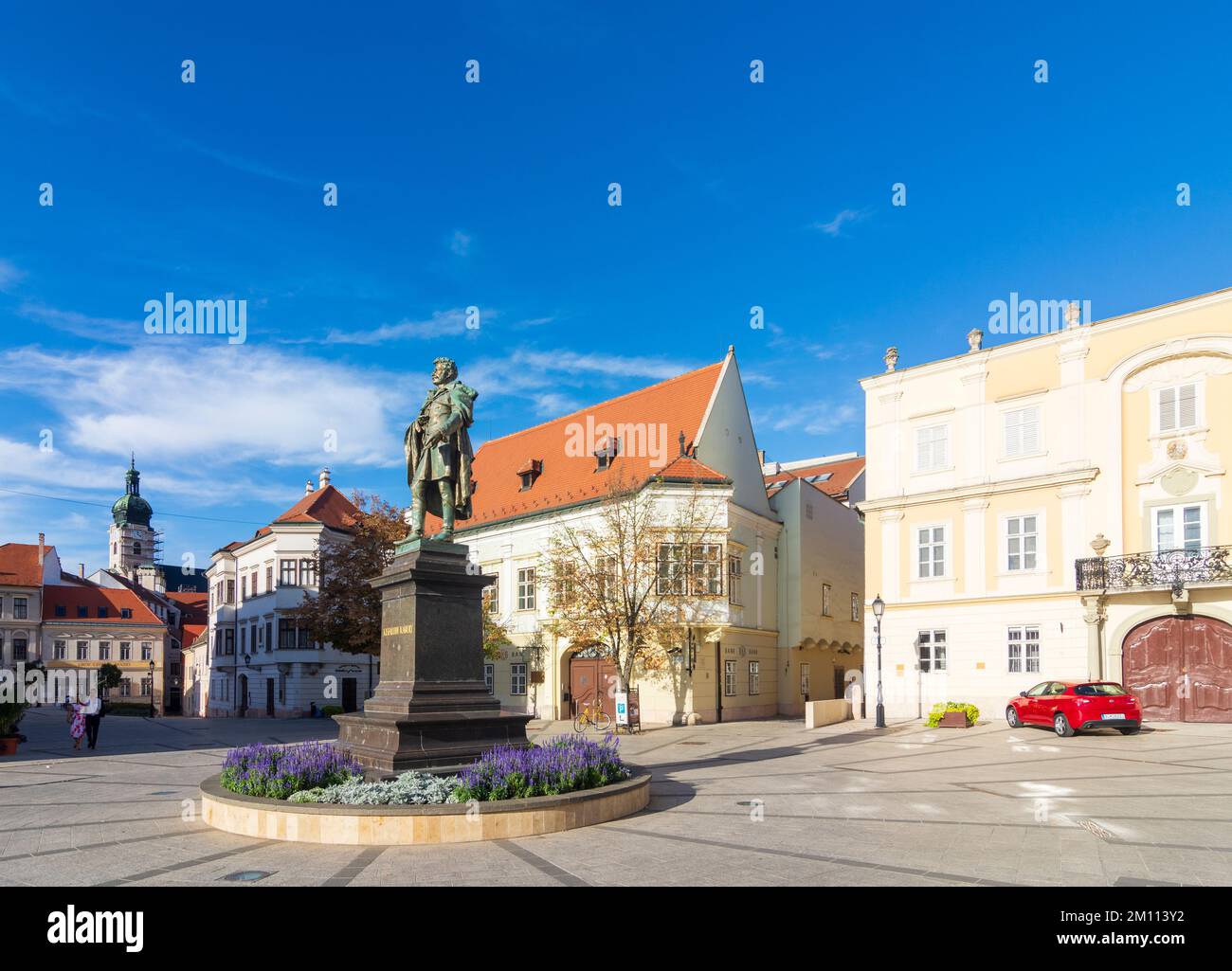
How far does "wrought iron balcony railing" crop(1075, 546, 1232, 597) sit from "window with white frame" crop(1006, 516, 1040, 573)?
5.08 feet

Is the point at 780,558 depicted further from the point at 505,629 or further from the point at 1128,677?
the point at 1128,677

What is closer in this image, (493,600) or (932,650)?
(932,650)

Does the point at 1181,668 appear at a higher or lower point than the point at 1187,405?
lower

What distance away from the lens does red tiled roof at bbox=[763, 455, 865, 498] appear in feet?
150

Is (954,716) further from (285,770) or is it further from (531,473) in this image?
(285,770)

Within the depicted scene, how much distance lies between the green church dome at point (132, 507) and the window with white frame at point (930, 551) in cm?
13803

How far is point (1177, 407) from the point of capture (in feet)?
88.5

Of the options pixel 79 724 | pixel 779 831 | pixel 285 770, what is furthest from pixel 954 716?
pixel 79 724

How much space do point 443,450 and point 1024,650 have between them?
72.9 ft

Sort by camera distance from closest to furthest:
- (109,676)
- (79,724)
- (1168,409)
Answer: (79,724), (1168,409), (109,676)

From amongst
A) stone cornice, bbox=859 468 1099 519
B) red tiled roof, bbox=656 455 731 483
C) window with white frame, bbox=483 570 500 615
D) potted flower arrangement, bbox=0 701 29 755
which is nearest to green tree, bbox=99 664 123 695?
window with white frame, bbox=483 570 500 615
